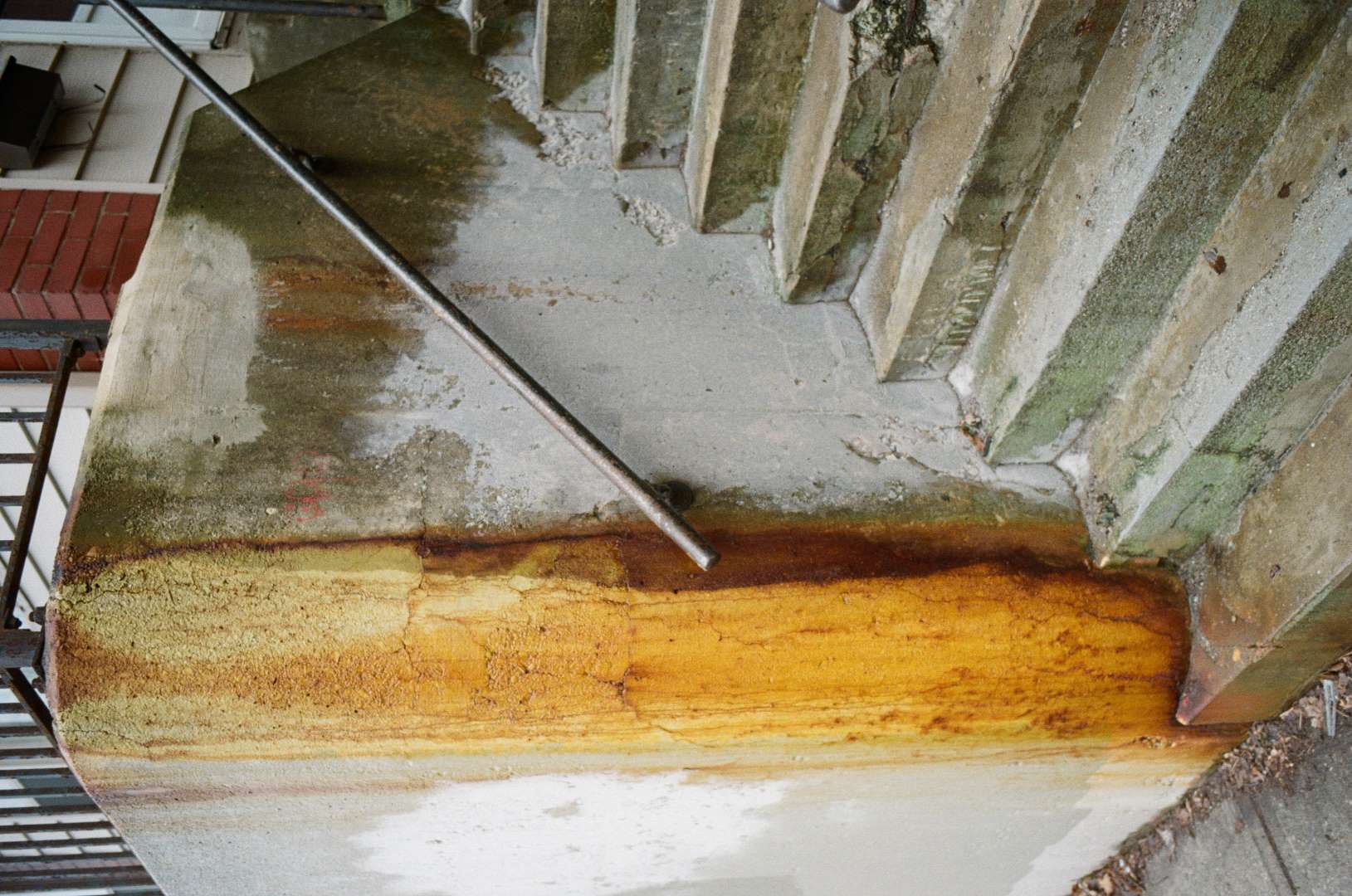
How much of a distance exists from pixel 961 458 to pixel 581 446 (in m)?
0.90

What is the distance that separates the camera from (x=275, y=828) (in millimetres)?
2146

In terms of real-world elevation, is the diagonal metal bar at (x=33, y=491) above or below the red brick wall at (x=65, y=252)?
below

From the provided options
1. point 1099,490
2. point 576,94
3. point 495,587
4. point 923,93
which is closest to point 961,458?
point 1099,490

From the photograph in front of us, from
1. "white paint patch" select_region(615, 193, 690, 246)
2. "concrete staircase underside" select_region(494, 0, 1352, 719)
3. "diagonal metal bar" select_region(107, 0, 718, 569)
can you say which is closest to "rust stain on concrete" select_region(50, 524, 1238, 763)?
"diagonal metal bar" select_region(107, 0, 718, 569)

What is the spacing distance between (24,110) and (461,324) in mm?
2624

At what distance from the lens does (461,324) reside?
6.94 ft

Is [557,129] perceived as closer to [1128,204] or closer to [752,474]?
[752,474]

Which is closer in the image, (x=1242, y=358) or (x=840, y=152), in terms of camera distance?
(x=1242, y=358)

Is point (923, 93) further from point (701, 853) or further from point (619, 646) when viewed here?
point (701, 853)

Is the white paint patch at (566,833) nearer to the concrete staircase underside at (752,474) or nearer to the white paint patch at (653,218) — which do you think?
the concrete staircase underside at (752,474)

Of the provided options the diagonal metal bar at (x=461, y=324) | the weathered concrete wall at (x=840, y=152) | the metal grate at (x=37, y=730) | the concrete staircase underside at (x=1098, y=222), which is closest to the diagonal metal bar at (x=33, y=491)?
the metal grate at (x=37, y=730)

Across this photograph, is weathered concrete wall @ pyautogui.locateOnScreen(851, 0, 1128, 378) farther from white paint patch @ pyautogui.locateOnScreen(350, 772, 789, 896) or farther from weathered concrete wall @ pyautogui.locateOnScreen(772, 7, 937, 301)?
white paint patch @ pyautogui.locateOnScreen(350, 772, 789, 896)

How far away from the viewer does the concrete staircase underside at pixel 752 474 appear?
182 centimetres

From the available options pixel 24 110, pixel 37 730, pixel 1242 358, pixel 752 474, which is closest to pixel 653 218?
pixel 752 474
